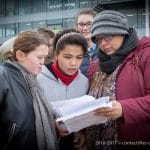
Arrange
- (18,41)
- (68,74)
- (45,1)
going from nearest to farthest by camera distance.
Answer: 1. (18,41)
2. (68,74)
3. (45,1)

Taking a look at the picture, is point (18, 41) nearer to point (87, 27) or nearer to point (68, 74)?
point (68, 74)

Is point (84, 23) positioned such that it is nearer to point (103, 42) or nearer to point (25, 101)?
point (103, 42)

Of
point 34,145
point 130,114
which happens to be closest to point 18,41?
point 34,145

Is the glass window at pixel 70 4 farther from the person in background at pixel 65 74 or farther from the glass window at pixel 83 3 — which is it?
the person in background at pixel 65 74

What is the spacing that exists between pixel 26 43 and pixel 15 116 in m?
0.52

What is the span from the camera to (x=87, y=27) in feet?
14.1

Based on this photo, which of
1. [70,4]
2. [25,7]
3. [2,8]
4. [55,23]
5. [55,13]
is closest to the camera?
[55,23]

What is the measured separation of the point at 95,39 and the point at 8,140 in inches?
36.4

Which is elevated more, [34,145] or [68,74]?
[68,74]

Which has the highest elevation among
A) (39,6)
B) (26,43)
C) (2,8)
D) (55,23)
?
(2,8)

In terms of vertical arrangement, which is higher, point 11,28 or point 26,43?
point 11,28

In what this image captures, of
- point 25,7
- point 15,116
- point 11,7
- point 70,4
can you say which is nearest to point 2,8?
point 11,7

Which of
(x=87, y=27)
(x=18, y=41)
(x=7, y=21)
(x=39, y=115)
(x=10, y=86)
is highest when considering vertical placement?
(x=7, y=21)

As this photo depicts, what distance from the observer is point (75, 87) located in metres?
2.89
